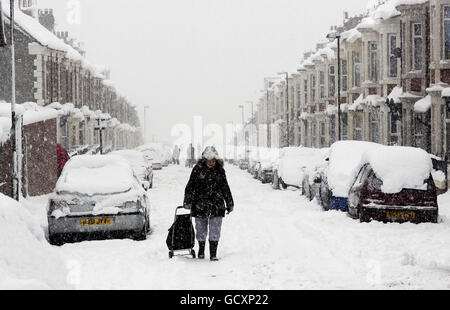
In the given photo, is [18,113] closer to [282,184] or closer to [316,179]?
[316,179]

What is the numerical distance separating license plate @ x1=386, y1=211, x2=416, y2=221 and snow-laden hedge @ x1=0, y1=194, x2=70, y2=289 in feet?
32.4

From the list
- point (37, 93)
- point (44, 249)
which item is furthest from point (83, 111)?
point (44, 249)

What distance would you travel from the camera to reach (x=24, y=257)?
5500 millimetres

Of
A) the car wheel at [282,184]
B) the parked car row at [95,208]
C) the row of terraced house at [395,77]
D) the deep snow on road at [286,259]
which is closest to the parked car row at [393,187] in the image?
the deep snow on road at [286,259]

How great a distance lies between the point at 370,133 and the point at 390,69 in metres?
5.82

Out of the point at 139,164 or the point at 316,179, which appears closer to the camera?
the point at 316,179

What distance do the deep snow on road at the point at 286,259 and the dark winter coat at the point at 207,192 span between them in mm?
749

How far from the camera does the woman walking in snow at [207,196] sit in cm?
1102

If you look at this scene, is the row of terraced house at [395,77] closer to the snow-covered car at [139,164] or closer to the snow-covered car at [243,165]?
the snow-covered car at [243,165]

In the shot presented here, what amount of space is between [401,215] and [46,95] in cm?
3002

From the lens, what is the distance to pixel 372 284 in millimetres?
8609

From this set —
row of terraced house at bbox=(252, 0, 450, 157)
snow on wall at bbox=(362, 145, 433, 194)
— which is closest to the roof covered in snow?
snow on wall at bbox=(362, 145, 433, 194)

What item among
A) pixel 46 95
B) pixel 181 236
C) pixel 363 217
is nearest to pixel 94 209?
pixel 181 236
